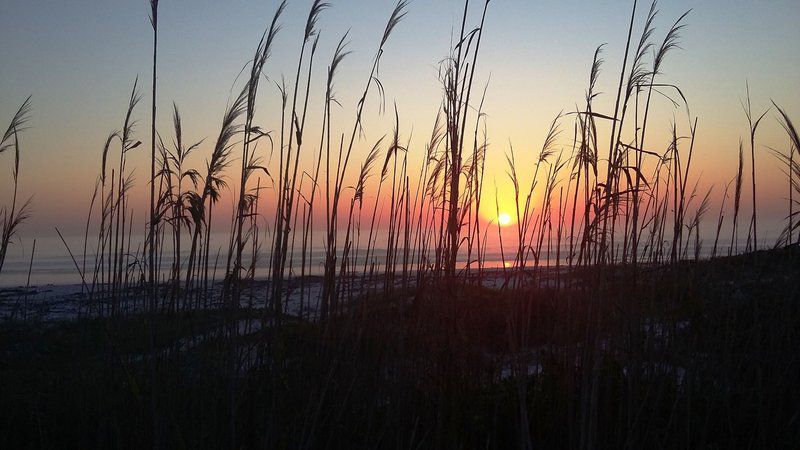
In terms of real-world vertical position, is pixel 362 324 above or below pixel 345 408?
above

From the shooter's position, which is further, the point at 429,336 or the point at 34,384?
the point at 34,384

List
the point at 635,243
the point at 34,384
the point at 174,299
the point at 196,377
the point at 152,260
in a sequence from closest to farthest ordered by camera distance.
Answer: the point at 152,260 < the point at 635,243 < the point at 196,377 < the point at 174,299 < the point at 34,384

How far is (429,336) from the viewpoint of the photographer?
249 centimetres

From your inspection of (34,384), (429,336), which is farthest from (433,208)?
(34,384)

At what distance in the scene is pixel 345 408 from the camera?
2393 millimetres

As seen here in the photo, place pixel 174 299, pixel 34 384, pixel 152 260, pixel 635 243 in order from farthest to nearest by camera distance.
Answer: pixel 34 384
pixel 174 299
pixel 635 243
pixel 152 260

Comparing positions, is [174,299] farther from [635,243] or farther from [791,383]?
[791,383]

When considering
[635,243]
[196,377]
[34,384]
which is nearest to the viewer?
[635,243]

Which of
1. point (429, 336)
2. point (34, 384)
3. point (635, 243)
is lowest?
point (34, 384)

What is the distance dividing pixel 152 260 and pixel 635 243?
1.79 meters

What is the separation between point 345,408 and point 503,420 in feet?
2.46

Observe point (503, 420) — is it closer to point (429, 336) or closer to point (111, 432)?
point (429, 336)

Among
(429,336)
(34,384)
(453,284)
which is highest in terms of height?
(453,284)

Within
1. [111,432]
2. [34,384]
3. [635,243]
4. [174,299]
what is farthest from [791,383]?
[34,384]
